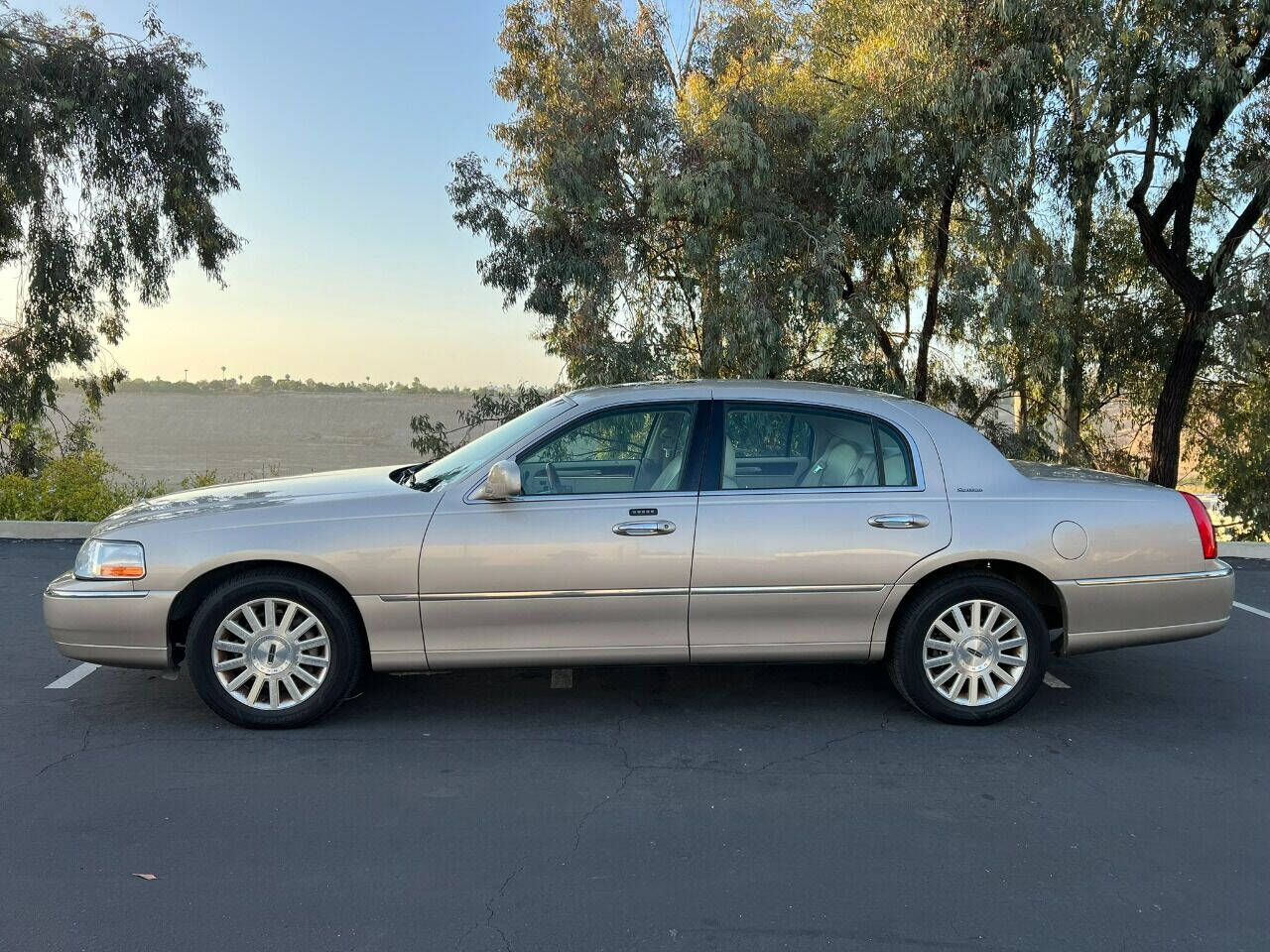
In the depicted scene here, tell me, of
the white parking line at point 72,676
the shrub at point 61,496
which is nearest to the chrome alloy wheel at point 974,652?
the white parking line at point 72,676

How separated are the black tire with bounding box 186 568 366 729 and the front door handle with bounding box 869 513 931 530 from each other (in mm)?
2404

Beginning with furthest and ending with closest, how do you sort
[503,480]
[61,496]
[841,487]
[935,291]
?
[935,291] → [61,496] → [841,487] → [503,480]

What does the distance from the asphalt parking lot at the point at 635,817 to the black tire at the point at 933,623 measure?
0.11m

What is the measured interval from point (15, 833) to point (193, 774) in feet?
2.28

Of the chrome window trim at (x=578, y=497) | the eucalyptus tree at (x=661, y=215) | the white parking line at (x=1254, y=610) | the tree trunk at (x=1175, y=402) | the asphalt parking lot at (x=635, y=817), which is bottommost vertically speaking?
the asphalt parking lot at (x=635, y=817)

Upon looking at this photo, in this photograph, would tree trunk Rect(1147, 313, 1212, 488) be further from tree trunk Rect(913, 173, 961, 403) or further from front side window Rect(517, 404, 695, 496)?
front side window Rect(517, 404, 695, 496)

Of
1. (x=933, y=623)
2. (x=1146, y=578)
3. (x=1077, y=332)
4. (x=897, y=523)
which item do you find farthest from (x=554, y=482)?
(x=1077, y=332)

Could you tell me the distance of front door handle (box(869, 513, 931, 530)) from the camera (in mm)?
4895

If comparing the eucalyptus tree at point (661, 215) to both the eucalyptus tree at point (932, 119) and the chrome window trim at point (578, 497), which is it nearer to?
the eucalyptus tree at point (932, 119)

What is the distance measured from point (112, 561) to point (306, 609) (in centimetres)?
90

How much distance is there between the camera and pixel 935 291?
13.4m

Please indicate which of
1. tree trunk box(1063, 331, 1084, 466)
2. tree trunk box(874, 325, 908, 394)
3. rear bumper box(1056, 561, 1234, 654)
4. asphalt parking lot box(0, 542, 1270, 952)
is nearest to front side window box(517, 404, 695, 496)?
asphalt parking lot box(0, 542, 1270, 952)

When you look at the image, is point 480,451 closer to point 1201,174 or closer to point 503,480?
point 503,480

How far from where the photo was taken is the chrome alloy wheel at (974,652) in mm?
4977
